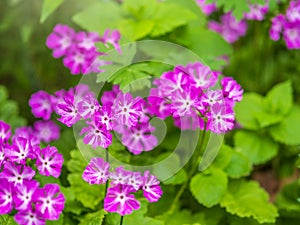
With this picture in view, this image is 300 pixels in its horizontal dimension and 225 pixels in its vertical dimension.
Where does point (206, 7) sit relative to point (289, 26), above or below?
below

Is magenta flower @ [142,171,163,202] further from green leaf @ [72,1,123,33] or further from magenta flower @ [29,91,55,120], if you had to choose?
green leaf @ [72,1,123,33]

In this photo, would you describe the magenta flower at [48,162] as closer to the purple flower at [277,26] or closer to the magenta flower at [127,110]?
the magenta flower at [127,110]

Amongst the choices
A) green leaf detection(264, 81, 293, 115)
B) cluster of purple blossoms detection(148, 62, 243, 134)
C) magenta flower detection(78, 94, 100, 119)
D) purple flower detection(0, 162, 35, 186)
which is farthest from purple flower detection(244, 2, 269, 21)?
purple flower detection(0, 162, 35, 186)

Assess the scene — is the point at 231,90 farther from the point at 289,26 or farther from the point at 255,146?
the point at 289,26

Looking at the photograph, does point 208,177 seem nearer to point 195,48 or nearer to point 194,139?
point 194,139

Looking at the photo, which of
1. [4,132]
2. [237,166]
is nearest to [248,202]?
[237,166]

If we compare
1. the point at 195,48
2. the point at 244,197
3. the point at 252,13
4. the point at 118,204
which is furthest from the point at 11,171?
the point at 252,13
